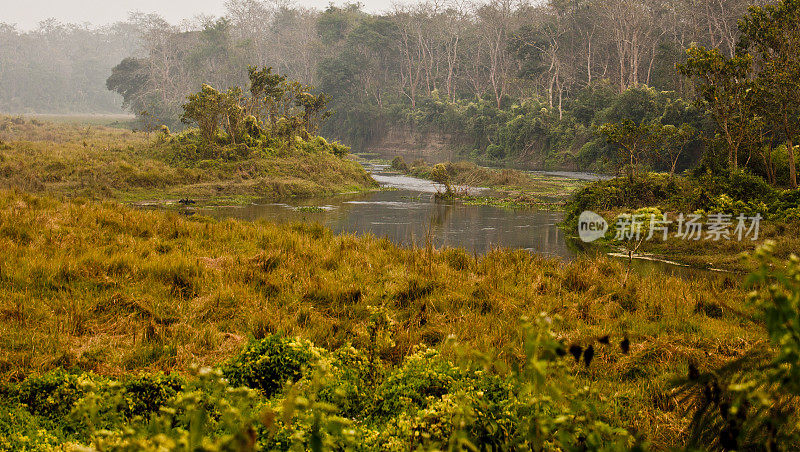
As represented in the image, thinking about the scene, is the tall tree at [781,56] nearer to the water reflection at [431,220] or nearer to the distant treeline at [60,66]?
the water reflection at [431,220]

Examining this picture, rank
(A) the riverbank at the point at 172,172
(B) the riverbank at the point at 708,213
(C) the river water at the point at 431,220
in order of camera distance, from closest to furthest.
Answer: (B) the riverbank at the point at 708,213
(C) the river water at the point at 431,220
(A) the riverbank at the point at 172,172

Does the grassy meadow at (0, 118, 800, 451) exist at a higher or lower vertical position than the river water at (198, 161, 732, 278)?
higher

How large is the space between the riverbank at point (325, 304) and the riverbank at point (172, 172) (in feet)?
32.6

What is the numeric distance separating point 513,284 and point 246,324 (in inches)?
138

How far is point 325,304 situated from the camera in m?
5.89

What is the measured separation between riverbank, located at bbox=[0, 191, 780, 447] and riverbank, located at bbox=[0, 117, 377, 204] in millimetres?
9929

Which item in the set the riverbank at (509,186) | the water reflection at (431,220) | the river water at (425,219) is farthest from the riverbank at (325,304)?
the riverbank at (509,186)

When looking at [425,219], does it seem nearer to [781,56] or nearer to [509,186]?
[781,56]

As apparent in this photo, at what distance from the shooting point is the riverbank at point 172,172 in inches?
710

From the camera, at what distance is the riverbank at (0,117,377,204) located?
1803cm

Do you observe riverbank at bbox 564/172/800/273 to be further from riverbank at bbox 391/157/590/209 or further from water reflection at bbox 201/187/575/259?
riverbank at bbox 391/157/590/209

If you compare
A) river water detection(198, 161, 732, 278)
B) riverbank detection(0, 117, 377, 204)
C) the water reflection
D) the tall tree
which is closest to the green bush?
river water detection(198, 161, 732, 278)

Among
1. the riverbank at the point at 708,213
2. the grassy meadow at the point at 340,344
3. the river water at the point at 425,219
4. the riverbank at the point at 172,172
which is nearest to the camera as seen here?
the grassy meadow at the point at 340,344

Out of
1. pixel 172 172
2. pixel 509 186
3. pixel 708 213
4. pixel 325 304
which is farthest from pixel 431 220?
pixel 172 172
